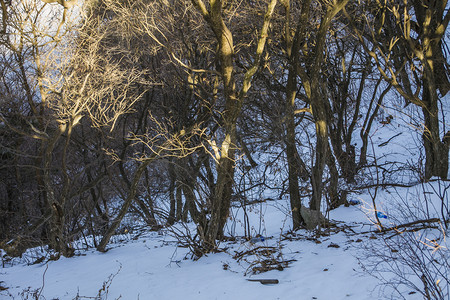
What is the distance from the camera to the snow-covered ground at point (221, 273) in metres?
4.36

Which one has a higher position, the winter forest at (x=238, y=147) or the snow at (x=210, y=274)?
the winter forest at (x=238, y=147)

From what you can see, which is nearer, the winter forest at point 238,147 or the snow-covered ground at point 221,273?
the snow-covered ground at point 221,273

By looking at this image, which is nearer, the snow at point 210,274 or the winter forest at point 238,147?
the snow at point 210,274

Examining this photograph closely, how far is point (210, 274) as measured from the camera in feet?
17.9

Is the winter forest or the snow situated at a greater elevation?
the winter forest

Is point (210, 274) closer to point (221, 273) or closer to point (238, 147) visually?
point (221, 273)

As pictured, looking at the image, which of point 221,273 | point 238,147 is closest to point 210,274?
point 221,273

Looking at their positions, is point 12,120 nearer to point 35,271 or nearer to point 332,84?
point 35,271

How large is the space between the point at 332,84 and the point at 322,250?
6939 millimetres

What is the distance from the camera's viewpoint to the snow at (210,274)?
14.3 feet

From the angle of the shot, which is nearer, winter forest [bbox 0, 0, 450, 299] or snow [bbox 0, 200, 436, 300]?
snow [bbox 0, 200, 436, 300]

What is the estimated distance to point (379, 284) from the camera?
3.76 m

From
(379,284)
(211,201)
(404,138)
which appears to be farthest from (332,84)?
(379,284)

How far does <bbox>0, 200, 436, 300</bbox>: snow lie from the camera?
4.37 meters
